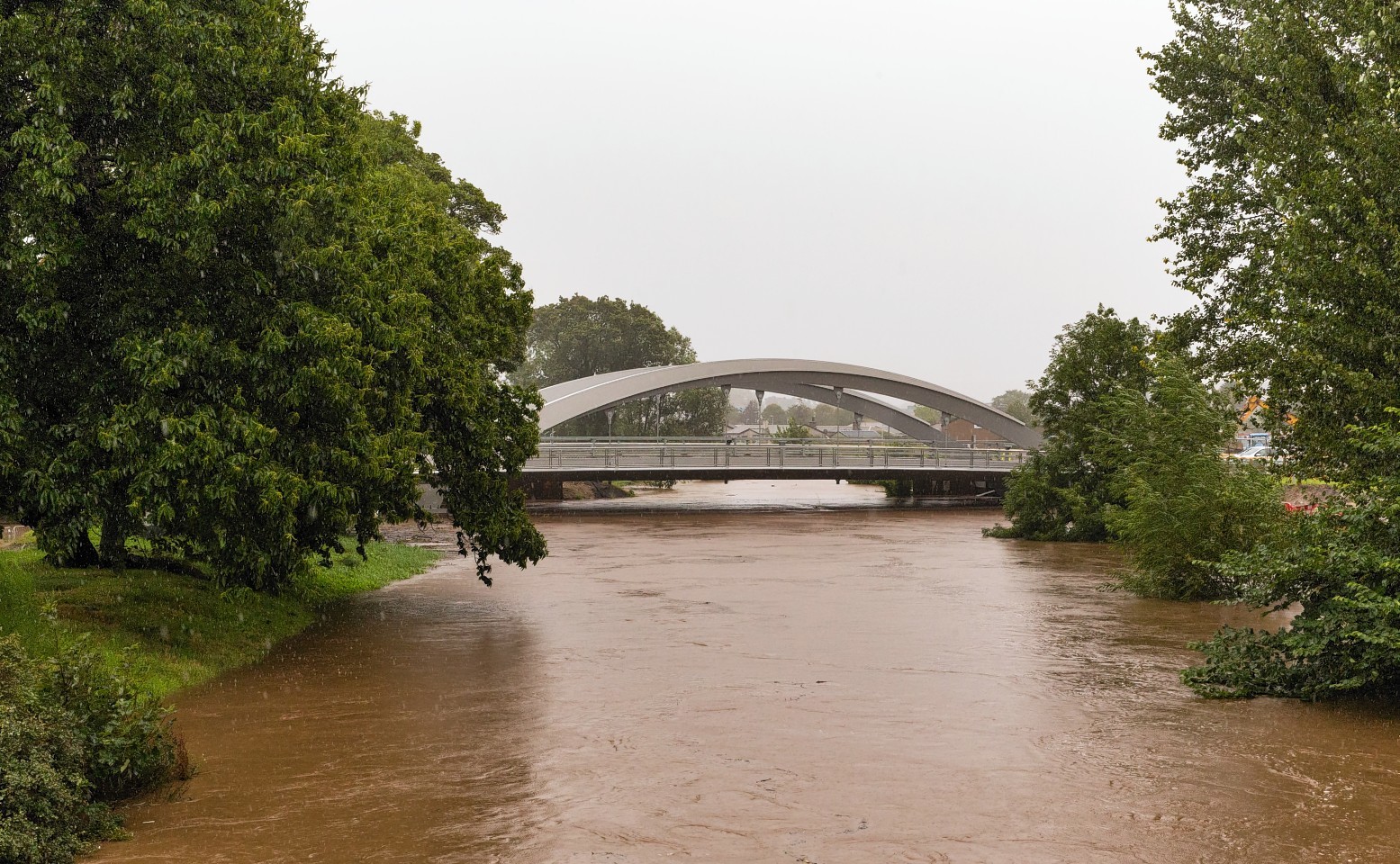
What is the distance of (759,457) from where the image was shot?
49.8 meters

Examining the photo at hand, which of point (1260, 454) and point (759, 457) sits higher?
point (759, 457)

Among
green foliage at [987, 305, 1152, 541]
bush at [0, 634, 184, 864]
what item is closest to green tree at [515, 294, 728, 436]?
green foliage at [987, 305, 1152, 541]

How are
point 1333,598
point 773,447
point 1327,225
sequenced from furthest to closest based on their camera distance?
point 773,447
point 1327,225
point 1333,598

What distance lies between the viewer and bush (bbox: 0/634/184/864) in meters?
7.30

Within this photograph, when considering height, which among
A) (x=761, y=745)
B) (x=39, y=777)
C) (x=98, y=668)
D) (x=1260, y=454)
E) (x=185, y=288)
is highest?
(x=185, y=288)

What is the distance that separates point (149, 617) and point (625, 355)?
6817cm

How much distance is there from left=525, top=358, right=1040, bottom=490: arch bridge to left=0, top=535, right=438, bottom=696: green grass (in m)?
27.6

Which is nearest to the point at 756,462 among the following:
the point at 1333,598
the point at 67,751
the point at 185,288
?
the point at 185,288

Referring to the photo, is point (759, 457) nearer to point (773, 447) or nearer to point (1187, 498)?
point (773, 447)

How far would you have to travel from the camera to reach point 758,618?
18969 millimetres

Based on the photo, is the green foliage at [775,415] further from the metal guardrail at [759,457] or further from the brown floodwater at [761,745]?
the brown floodwater at [761,745]

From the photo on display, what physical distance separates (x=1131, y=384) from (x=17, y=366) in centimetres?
2663

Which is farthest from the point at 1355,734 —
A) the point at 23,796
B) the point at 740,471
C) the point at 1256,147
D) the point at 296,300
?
the point at 740,471

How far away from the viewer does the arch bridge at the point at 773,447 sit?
Result: 4678cm
